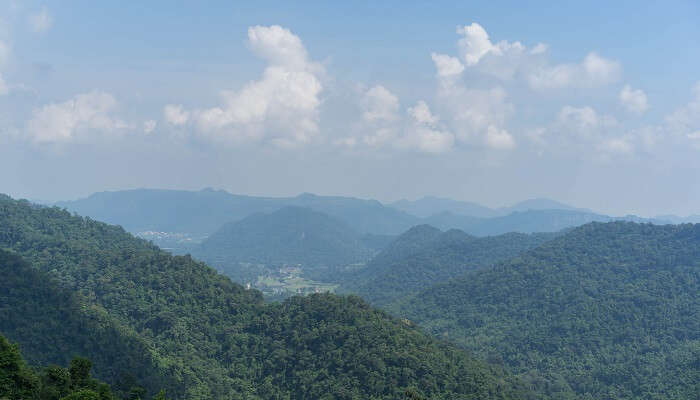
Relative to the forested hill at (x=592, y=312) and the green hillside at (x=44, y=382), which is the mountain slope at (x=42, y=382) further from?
the forested hill at (x=592, y=312)

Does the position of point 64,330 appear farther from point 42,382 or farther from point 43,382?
point 42,382

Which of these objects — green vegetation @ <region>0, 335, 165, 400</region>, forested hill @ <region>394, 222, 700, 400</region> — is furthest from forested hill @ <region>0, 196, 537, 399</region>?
forested hill @ <region>394, 222, 700, 400</region>

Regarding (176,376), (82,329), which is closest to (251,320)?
(176,376)

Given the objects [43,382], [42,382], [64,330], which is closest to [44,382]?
[43,382]

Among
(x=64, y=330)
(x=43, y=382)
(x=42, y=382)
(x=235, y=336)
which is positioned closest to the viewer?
(x=42, y=382)

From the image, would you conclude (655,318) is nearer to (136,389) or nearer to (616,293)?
(616,293)

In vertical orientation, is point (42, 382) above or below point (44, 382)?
above
